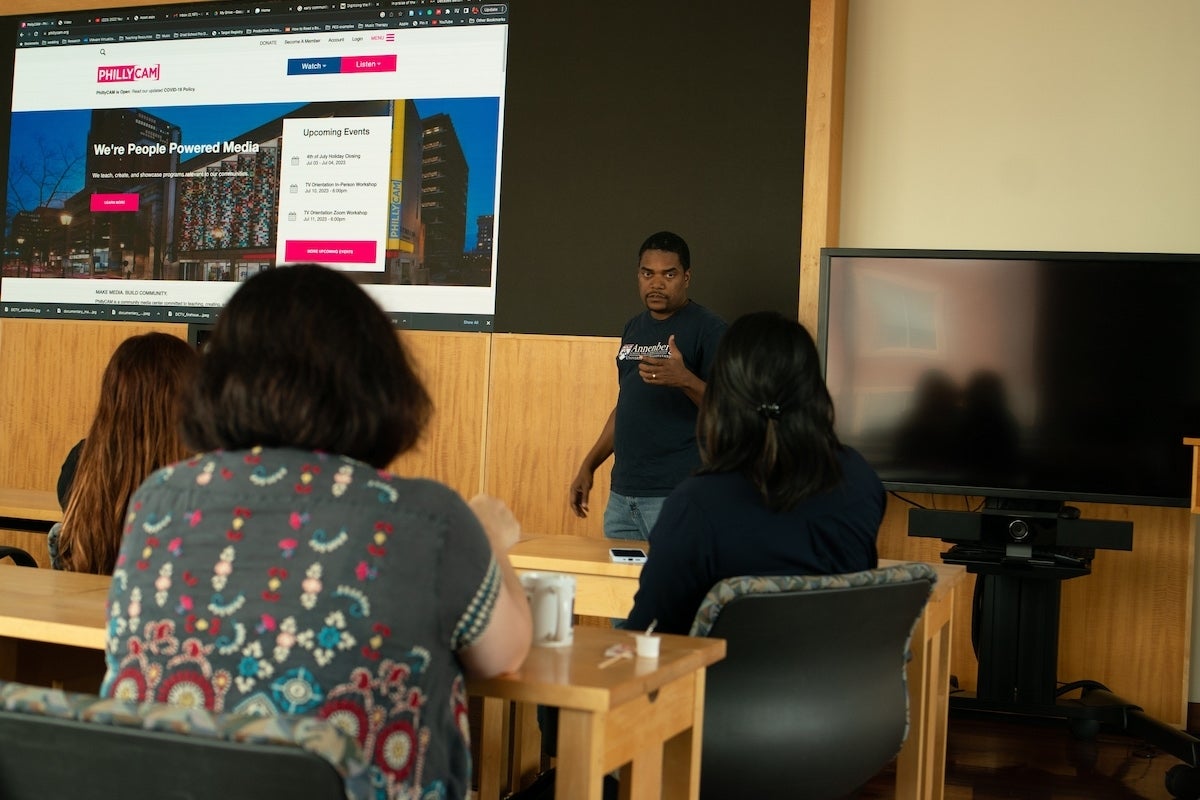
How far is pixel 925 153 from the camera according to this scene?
5219mm

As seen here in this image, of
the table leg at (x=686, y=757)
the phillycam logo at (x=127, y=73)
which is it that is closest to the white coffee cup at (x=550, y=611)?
the table leg at (x=686, y=757)

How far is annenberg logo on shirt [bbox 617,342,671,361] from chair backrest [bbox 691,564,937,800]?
221 cm

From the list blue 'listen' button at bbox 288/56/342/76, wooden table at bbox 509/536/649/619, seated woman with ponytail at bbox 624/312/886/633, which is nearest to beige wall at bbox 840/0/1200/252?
blue 'listen' button at bbox 288/56/342/76

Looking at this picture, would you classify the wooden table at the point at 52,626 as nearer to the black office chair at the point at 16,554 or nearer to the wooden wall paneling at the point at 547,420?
the black office chair at the point at 16,554

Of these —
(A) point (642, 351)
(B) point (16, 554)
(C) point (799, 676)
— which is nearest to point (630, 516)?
(A) point (642, 351)

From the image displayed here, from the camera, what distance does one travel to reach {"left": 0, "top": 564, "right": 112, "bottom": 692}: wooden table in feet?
6.52

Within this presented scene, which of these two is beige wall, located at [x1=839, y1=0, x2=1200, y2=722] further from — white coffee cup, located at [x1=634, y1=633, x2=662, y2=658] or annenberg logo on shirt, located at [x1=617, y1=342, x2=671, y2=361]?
white coffee cup, located at [x1=634, y1=633, x2=662, y2=658]

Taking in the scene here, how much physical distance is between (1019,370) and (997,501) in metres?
0.50

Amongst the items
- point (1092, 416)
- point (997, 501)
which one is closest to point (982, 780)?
point (997, 501)

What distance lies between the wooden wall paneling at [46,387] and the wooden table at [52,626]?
11.6ft

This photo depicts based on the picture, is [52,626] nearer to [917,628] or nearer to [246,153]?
[917,628]

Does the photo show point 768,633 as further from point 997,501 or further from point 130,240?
point 130,240

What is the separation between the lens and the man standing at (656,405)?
444 centimetres

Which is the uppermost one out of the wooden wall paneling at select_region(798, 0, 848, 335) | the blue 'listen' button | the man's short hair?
the blue 'listen' button
